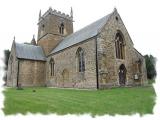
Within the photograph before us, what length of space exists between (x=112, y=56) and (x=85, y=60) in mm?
3077

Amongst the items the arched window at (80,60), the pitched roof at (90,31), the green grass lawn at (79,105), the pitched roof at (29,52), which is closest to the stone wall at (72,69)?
the arched window at (80,60)

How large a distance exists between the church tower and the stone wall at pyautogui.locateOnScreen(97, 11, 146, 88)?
44.6 ft

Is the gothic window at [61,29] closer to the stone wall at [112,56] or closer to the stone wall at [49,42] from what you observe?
the stone wall at [49,42]

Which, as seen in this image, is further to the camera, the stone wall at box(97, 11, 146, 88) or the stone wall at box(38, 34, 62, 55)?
the stone wall at box(38, 34, 62, 55)

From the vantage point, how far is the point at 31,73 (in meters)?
27.2

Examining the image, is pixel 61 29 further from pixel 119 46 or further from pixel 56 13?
pixel 119 46

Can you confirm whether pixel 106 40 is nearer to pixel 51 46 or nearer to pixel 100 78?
pixel 100 78

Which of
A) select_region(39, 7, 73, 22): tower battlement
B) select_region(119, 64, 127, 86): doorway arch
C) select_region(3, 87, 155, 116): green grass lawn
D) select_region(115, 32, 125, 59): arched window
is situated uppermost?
select_region(39, 7, 73, 22): tower battlement

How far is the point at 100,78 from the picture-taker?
16.8 meters

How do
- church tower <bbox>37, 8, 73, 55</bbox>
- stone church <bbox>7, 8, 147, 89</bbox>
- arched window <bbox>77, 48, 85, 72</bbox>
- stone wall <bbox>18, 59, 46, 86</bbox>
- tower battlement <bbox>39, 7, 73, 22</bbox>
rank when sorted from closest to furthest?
stone church <bbox>7, 8, 147, 89</bbox> < arched window <bbox>77, 48, 85, 72</bbox> < stone wall <bbox>18, 59, 46, 86</bbox> < church tower <bbox>37, 8, 73, 55</bbox> < tower battlement <bbox>39, 7, 73, 22</bbox>

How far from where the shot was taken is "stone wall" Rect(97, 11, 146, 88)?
57.2ft

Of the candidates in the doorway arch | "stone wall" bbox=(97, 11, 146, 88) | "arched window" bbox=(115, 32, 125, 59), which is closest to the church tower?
"arched window" bbox=(115, 32, 125, 59)

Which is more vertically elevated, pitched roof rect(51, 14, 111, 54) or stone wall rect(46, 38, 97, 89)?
pitched roof rect(51, 14, 111, 54)

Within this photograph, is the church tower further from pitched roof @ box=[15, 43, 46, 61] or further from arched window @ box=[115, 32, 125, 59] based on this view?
arched window @ box=[115, 32, 125, 59]
